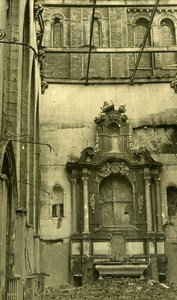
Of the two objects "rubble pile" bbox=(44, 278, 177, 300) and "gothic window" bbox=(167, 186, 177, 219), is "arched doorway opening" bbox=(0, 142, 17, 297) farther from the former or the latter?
"gothic window" bbox=(167, 186, 177, 219)

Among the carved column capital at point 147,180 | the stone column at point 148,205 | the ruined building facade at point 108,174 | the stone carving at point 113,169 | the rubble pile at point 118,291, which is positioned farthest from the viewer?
the stone carving at point 113,169

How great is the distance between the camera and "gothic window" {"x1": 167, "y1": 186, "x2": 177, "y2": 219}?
1967 cm

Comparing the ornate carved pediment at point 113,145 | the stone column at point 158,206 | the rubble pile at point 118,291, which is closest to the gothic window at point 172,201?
the stone column at point 158,206

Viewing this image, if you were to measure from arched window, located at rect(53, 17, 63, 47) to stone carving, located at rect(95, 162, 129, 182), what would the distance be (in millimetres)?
8301

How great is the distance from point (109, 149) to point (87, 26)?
8340 mm

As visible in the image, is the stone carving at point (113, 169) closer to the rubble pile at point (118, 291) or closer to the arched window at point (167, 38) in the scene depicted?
the rubble pile at point (118, 291)

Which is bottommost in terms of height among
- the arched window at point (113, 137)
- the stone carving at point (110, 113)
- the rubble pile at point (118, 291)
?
the rubble pile at point (118, 291)

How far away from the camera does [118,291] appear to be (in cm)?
1573

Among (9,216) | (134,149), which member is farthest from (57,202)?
(9,216)

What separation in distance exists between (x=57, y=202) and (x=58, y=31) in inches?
395

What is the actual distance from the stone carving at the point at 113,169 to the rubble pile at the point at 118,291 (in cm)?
394

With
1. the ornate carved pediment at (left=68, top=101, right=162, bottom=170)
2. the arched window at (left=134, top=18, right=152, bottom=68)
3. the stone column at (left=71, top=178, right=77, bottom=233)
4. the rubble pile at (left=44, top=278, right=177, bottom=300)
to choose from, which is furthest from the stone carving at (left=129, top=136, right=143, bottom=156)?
the arched window at (left=134, top=18, right=152, bottom=68)

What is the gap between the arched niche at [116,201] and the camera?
770 inches

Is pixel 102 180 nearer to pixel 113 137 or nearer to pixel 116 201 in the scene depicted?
pixel 116 201
